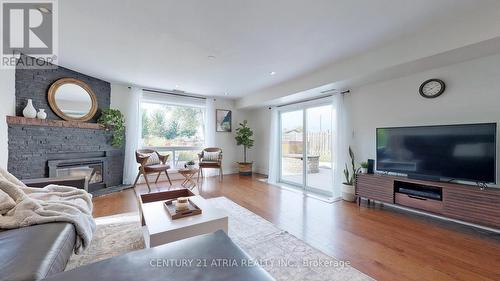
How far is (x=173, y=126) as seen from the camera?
5238 mm

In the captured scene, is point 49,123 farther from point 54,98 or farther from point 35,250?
point 35,250

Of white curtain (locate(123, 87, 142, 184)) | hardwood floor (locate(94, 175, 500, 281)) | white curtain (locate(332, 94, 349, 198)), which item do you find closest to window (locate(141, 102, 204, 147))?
white curtain (locate(123, 87, 142, 184))

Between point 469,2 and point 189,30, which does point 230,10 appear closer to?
point 189,30

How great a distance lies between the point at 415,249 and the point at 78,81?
5.41 m

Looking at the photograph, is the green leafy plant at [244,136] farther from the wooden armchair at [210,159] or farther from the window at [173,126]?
the window at [173,126]

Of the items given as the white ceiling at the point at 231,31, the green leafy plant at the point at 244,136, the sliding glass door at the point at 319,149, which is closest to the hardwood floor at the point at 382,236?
the sliding glass door at the point at 319,149

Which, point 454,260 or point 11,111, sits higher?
point 11,111

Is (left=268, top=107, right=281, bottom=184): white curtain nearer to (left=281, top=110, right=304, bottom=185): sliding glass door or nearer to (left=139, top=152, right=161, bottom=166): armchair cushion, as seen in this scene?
(left=281, top=110, right=304, bottom=185): sliding glass door

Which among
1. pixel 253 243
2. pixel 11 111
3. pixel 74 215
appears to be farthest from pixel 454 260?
pixel 11 111

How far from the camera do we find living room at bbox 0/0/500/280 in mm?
1531

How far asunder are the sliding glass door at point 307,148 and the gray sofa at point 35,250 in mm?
3783

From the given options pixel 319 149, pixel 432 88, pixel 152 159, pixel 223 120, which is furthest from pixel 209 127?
pixel 432 88

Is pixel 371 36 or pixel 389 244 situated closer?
pixel 389 244

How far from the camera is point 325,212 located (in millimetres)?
2947
